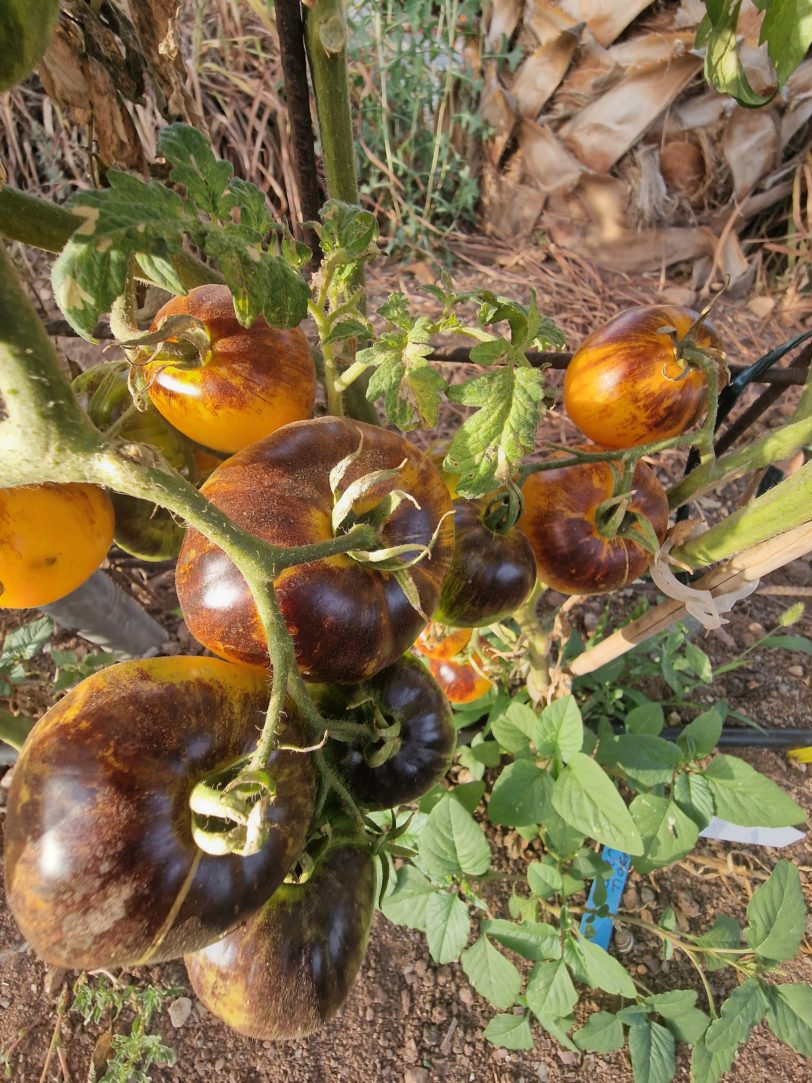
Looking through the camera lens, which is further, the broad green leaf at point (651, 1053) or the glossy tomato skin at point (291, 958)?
the broad green leaf at point (651, 1053)

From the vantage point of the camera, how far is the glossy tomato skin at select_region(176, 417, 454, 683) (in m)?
0.48

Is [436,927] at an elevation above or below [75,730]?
below

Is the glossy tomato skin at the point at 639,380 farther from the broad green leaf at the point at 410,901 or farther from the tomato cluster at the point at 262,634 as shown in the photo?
the broad green leaf at the point at 410,901

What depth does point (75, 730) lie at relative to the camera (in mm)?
415

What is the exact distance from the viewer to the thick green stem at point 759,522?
2.07 ft

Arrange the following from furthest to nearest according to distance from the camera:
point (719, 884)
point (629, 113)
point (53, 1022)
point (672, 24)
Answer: point (629, 113) → point (672, 24) → point (719, 884) → point (53, 1022)

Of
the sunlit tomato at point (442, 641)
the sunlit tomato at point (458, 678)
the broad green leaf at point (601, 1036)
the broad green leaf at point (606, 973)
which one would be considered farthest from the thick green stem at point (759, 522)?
the broad green leaf at point (601, 1036)

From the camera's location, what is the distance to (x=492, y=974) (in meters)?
1.12

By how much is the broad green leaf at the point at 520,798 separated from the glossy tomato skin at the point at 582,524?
0.42 m

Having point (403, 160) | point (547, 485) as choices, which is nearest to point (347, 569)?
point (547, 485)

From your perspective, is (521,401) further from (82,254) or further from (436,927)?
(436,927)

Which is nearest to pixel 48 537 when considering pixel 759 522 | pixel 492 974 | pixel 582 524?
pixel 582 524

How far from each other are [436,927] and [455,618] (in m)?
0.67

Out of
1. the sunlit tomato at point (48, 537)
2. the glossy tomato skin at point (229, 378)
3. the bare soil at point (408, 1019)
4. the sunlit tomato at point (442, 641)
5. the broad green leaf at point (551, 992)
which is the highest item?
the glossy tomato skin at point (229, 378)
